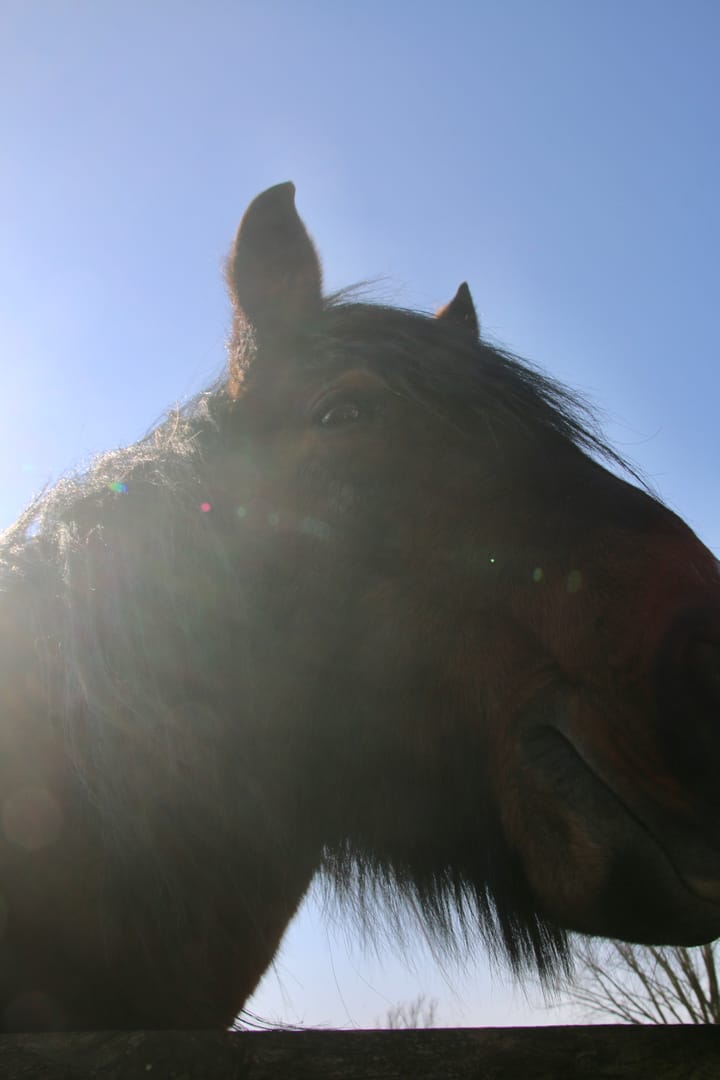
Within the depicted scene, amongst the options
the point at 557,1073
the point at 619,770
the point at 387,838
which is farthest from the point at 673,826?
the point at 387,838

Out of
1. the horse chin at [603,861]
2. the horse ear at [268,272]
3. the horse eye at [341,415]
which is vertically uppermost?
the horse ear at [268,272]

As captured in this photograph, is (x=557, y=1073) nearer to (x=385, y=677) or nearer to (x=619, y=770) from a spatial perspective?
(x=619, y=770)

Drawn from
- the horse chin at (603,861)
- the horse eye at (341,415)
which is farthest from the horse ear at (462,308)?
the horse chin at (603,861)

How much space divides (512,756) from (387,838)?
1.95ft

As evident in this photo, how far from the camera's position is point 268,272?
9.43 ft

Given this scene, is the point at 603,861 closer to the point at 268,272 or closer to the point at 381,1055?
the point at 381,1055

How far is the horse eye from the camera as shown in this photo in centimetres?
240

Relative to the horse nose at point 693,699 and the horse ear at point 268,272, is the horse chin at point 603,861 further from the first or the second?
the horse ear at point 268,272

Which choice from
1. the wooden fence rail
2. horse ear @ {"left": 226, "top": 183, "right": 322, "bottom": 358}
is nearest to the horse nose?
the wooden fence rail

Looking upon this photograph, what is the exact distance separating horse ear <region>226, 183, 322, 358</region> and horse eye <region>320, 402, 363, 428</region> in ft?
1.79

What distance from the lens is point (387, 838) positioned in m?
2.23

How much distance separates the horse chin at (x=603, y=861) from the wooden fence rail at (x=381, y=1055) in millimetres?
406

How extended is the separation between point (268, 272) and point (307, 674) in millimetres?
1514

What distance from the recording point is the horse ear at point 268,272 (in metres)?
2.84
